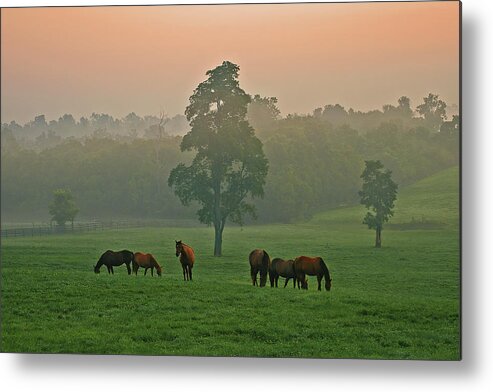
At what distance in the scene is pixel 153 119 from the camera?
7.02 metres

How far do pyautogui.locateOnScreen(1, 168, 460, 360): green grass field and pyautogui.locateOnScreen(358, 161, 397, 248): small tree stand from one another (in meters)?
0.07

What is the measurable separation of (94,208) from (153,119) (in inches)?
33.4

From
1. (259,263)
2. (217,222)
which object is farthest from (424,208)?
(217,222)

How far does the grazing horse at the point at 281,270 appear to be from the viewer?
6.95 m

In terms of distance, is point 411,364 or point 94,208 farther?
point 94,208

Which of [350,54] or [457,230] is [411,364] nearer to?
[457,230]

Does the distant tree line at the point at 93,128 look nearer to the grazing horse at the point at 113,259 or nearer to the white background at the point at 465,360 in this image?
the grazing horse at the point at 113,259

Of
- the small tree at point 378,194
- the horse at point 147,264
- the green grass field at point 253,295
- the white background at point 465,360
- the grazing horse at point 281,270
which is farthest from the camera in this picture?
the horse at point 147,264

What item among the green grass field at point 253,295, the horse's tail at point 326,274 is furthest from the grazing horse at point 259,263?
the horse's tail at point 326,274

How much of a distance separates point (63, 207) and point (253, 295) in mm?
1645

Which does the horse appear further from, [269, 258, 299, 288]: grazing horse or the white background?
[269, 258, 299, 288]: grazing horse

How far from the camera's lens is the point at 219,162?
711 cm

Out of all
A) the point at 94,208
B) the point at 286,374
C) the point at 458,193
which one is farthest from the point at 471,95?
the point at 94,208

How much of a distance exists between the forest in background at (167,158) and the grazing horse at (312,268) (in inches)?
13.6
